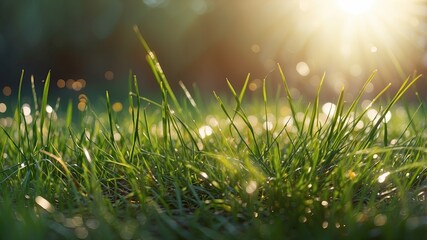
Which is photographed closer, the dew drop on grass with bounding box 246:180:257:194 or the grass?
the grass

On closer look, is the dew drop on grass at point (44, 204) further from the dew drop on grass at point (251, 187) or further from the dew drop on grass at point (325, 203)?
the dew drop on grass at point (325, 203)

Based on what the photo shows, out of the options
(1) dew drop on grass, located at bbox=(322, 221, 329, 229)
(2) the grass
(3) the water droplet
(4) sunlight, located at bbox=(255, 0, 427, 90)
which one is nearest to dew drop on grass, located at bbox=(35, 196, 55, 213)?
(2) the grass

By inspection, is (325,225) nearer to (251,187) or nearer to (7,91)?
(251,187)

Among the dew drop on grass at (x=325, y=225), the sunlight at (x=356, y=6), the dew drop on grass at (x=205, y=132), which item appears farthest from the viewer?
the sunlight at (x=356, y=6)

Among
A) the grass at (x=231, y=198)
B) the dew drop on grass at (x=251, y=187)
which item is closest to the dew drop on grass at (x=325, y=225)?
the grass at (x=231, y=198)

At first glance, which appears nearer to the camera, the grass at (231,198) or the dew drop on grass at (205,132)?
the grass at (231,198)

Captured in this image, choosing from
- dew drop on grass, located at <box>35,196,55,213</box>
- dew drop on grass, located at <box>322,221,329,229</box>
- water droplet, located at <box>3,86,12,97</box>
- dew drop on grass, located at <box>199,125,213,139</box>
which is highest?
water droplet, located at <box>3,86,12,97</box>

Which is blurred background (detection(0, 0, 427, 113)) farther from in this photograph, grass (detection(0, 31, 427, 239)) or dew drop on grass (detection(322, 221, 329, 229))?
dew drop on grass (detection(322, 221, 329, 229))

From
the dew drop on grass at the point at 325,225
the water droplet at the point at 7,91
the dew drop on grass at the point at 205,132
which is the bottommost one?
the dew drop on grass at the point at 325,225
